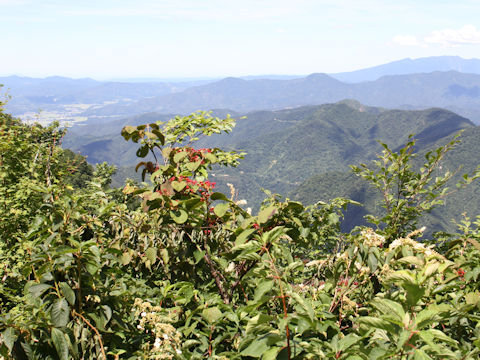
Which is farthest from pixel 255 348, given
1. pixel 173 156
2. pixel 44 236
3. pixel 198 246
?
pixel 173 156

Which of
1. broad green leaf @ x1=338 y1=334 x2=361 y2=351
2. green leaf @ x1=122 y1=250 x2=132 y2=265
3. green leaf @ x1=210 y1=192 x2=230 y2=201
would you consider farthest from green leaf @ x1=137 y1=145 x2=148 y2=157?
broad green leaf @ x1=338 y1=334 x2=361 y2=351

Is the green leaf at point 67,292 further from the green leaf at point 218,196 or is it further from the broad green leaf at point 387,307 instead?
the broad green leaf at point 387,307

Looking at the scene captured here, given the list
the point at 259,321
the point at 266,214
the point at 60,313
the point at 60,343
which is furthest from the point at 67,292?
the point at 266,214

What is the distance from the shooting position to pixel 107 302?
1.92 metres

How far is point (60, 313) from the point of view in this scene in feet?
5.27

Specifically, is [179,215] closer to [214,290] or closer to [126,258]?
[126,258]

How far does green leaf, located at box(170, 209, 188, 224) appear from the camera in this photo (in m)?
2.26

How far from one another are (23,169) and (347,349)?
5737 millimetres

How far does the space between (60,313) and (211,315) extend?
0.83m

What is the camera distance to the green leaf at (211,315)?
6.47ft

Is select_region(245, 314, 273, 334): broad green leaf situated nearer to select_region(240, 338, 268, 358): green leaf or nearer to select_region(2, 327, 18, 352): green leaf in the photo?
select_region(240, 338, 268, 358): green leaf

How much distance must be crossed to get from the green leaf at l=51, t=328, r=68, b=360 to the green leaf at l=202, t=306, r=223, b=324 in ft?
2.51

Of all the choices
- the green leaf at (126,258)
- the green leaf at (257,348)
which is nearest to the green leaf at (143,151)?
the green leaf at (126,258)

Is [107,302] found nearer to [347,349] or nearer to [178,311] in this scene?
[178,311]
